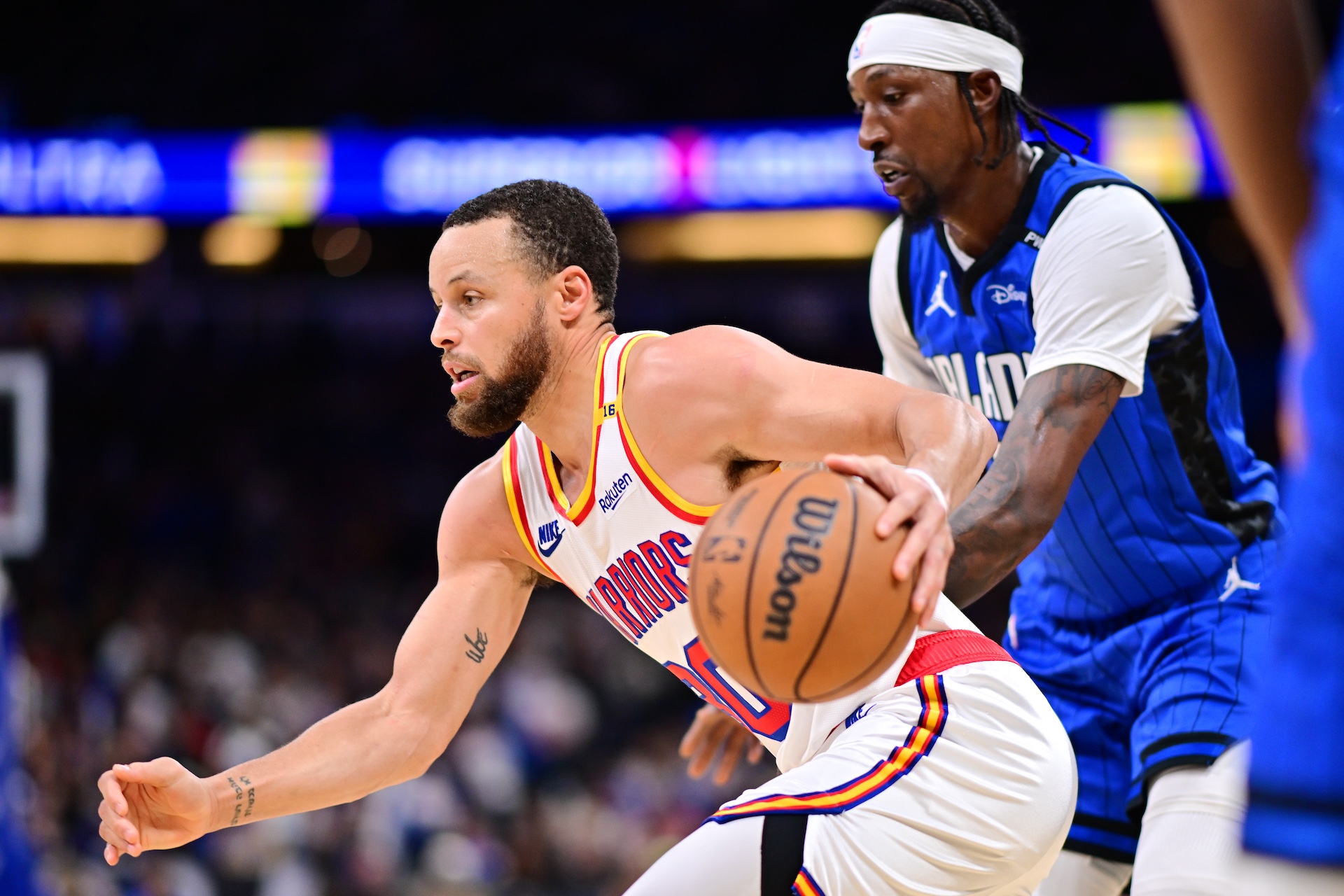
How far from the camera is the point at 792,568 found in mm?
2240

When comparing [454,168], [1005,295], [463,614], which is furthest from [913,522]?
[454,168]

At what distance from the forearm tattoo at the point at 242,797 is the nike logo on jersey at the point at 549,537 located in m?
0.83

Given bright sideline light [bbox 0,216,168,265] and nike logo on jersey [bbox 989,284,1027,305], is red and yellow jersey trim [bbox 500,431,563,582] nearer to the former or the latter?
nike logo on jersey [bbox 989,284,1027,305]

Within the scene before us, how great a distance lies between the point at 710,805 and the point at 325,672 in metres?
3.96

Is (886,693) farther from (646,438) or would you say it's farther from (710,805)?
(710,805)

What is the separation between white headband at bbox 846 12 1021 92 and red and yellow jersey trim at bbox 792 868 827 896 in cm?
192

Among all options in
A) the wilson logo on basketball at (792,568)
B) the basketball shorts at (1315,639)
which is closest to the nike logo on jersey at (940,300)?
the wilson logo on basketball at (792,568)

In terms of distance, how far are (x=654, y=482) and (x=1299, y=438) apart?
1.70 m

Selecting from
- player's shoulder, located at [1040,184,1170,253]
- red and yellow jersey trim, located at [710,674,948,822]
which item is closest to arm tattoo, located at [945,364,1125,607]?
red and yellow jersey trim, located at [710,674,948,822]

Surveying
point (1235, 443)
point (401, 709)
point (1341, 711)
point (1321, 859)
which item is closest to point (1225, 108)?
point (1341, 711)

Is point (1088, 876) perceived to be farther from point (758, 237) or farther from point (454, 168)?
point (758, 237)

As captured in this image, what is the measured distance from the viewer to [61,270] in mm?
15836

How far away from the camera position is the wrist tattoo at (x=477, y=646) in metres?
3.41

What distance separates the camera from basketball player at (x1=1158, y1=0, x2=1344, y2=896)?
130 cm
